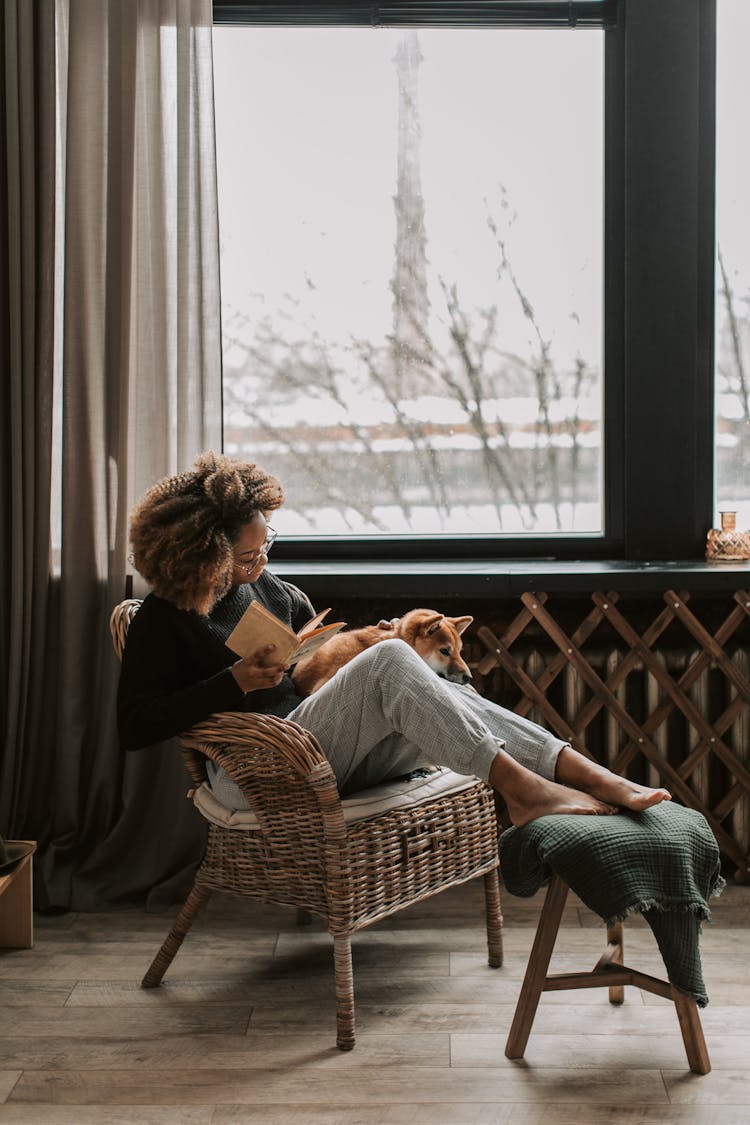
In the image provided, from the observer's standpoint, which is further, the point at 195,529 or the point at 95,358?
the point at 95,358

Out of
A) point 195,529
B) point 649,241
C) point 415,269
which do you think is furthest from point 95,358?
point 649,241

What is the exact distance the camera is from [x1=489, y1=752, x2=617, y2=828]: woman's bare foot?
76.5 inches

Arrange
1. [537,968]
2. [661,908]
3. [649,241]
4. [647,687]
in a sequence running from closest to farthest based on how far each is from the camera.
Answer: [661,908] → [537,968] → [647,687] → [649,241]

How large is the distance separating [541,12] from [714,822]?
6.81 ft

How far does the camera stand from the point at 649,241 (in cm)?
285

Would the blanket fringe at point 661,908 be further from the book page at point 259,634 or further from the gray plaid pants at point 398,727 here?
the book page at point 259,634

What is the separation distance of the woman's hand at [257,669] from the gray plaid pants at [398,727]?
0.11 metres

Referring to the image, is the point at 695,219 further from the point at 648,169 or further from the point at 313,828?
the point at 313,828

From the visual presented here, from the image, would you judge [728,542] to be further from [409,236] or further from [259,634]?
[259,634]

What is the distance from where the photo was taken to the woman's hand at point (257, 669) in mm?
2012

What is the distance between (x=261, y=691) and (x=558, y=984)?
2.54 ft

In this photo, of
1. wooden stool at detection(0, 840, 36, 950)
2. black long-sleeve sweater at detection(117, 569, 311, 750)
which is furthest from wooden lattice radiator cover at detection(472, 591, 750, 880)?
wooden stool at detection(0, 840, 36, 950)

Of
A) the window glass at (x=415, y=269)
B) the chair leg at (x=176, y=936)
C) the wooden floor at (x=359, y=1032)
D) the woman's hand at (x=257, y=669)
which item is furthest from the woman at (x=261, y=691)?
the window glass at (x=415, y=269)

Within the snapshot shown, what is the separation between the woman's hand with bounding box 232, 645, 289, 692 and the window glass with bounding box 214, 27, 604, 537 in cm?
102
